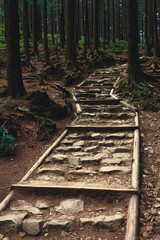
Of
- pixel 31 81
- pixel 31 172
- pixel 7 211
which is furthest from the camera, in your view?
pixel 31 81

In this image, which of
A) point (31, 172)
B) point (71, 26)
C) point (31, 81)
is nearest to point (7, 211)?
point (31, 172)

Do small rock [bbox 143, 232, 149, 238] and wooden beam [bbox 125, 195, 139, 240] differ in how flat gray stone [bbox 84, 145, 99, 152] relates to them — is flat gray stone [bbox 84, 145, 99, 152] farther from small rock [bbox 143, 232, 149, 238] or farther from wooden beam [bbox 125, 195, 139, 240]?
small rock [bbox 143, 232, 149, 238]

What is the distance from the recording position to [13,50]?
8.05 meters

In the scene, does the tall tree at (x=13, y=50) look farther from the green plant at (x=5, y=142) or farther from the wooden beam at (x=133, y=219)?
the wooden beam at (x=133, y=219)

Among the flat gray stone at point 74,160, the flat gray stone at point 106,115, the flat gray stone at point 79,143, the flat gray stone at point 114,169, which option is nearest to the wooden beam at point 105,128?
the flat gray stone at point 79,143

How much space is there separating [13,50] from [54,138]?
374cm

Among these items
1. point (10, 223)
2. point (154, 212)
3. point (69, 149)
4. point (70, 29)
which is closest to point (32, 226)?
point (10, 223)

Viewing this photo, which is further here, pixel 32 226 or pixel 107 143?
pixel 107 143

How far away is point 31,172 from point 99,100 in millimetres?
5293

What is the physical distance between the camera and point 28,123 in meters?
6.86

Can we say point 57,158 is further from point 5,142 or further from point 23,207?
point 23,207

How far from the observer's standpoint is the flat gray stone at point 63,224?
316 cm

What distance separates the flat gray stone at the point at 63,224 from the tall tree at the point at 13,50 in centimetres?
577

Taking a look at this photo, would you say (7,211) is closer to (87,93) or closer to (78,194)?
(78,194)
